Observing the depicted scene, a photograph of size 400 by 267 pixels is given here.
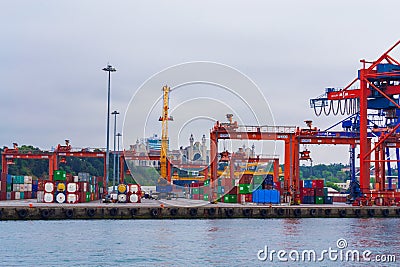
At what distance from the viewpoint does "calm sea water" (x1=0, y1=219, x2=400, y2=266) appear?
47812 millimetres

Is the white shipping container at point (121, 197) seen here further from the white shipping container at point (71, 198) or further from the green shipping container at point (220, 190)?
the green shipping container at point (220, 190)

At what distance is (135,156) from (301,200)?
26177 millimetres

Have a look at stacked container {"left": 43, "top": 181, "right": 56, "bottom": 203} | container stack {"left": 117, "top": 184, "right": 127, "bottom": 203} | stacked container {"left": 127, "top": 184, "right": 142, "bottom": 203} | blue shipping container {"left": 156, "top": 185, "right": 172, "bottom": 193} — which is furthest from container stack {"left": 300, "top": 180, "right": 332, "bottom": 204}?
stacked container {"left": 43, "top": 181, "right": 56, "bottom": 203}

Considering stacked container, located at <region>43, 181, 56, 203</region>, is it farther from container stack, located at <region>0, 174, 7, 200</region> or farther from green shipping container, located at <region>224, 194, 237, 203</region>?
green shipping container, located at <region>224, 194, 237, 203</region>

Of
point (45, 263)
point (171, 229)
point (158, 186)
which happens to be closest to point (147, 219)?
point (171, 229)

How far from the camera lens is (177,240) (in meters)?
58.3

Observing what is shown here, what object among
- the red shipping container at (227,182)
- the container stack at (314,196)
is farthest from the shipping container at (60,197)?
the container stack at (314,196)

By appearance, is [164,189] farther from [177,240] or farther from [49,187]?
[177,240]

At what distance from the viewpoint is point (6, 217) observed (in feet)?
244

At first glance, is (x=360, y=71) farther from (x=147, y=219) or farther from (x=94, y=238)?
(x=94, y=238)

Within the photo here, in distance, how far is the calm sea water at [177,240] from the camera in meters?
47.8

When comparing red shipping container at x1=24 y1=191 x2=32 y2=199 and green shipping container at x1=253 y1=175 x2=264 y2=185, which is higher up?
green shipping container at x1=253 y1=175 x2=264 y2=185

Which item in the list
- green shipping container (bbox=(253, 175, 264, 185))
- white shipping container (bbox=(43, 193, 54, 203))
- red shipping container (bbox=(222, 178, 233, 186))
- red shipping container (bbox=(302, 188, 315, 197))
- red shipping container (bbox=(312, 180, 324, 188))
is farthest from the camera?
red shipping container (bbox=(312, 180, 324, 188))

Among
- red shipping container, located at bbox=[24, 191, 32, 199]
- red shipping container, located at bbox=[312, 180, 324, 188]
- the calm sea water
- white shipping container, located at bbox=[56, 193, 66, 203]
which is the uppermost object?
red shipping container, located at bbox=[312, 180, 324, 188]
